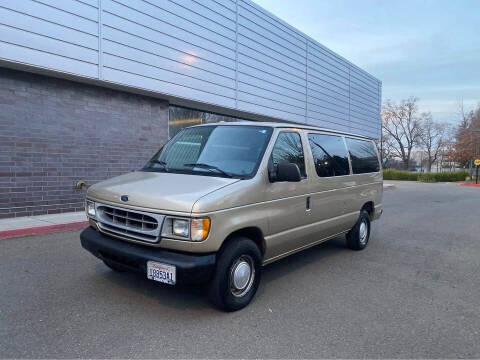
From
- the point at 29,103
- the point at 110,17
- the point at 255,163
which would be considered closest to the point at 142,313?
the point at 255,163

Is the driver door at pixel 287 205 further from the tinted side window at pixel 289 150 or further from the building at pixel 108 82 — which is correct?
the building at pixel 108 82

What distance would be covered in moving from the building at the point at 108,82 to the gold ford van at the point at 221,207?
5.01 metres

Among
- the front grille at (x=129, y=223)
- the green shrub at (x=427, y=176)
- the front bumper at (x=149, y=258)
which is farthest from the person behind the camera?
the green shrub at (x=427, y=176)

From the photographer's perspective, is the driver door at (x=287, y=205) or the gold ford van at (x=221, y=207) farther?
the driver door at (x=287, y=205)

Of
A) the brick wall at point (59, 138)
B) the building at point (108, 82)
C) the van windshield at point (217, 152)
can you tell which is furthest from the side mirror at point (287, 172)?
the brick wall at point (59, 138)

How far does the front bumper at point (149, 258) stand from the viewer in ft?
10.6

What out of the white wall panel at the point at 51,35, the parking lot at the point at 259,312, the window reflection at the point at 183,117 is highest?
the white wall panel at the point at 51,35

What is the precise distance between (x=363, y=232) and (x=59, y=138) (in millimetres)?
7243

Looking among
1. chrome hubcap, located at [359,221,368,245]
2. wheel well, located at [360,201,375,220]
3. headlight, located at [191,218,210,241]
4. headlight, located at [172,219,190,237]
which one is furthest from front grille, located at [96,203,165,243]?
wheel well, located at [360,201,375,220]

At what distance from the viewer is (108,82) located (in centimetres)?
895

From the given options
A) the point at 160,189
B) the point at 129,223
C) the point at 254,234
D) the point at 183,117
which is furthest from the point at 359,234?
the point at 183,117

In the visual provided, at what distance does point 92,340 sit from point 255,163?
2288mm

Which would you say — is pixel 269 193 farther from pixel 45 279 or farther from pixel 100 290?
pixel 45 279

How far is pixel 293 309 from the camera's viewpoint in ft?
12.5
